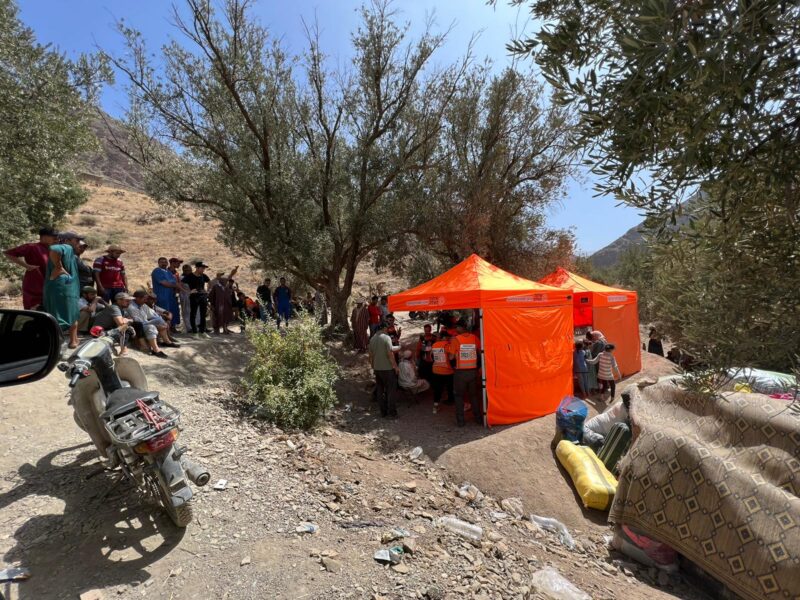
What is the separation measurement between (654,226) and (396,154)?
9927 millimetres

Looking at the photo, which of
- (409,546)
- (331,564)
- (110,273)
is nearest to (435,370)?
(409,546)

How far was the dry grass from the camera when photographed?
25.9 meters

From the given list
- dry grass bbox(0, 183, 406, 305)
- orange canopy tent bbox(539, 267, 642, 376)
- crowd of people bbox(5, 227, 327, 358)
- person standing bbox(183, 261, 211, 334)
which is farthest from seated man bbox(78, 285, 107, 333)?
dry grass bbox(0, 183, 406, 305)

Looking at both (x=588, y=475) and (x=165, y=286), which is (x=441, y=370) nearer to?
(x=588, y=475)

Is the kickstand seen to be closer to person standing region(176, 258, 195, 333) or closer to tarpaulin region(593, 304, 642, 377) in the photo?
person standing region(176, 258, 195, 333)

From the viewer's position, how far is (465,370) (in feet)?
24.6

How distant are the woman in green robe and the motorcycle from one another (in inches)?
113

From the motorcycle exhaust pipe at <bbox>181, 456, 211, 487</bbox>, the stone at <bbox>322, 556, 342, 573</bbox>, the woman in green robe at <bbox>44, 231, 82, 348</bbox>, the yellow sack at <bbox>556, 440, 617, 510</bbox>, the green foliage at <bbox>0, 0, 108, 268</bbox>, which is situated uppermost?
the green foliage at <bbox>0, 0, 108, 268</bbox>

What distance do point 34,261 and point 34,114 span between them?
2560 millimetres

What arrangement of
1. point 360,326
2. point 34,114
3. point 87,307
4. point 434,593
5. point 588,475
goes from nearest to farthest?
point 434,593 → point 588,475 → point 34,114 → point 87,307 → point 360,326

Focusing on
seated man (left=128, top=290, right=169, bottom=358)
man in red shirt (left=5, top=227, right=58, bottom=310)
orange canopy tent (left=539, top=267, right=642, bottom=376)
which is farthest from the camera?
orange canopy tent (left=539, top=267, right=642, bottom=376)

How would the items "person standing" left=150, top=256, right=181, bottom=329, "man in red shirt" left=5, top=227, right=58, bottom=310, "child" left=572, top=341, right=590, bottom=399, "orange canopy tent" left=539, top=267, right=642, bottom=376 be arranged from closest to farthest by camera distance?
"man in red shirt" left=5, top=227, right=58, bottom=310, "child" left=572, top=341, right=590, bottom=399, "person standing" left=150, top=256, right=181, bottom=329, "orange canopy tent" left=539, top=267, right=642, bottom=376

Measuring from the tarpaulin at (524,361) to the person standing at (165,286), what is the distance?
7.13m

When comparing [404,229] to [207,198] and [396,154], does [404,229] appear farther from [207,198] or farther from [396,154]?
[207,198]
